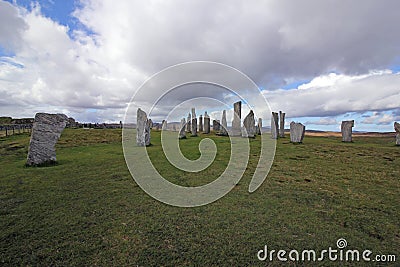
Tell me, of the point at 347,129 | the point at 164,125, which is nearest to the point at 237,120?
the point at 347,129

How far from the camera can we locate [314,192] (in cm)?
575

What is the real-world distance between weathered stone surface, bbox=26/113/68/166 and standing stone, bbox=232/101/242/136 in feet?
47.1

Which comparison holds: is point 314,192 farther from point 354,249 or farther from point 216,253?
point 216,253

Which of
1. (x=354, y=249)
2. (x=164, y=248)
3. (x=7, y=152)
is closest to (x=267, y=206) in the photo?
(x=354, y=249)

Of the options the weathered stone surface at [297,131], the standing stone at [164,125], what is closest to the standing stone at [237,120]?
the weathered stone surface at [297,131]

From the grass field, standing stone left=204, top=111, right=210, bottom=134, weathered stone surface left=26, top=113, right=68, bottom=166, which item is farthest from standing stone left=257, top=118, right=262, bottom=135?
weathered stone surface left=26, top=113, right=68, bottom=166

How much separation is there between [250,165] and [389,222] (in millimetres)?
5289

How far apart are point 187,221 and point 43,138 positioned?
295 inches

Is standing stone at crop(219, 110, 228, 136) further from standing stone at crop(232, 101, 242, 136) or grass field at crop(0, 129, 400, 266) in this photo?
grass field at crop(0, 129, 400, 266)

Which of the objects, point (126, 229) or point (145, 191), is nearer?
point (126, 229)

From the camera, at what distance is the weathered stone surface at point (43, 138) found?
877 cm

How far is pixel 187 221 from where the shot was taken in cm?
419

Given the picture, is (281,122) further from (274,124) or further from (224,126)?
(224,126)

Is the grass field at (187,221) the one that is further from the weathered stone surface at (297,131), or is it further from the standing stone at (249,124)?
the standing stone at (249,124)
